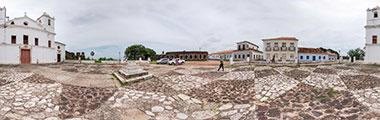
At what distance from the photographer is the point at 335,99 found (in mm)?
11961

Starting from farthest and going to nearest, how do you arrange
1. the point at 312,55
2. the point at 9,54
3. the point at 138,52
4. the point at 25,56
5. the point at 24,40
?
the point at 138,52 → the point at 312,55 → the point at 25,56 → the point at 24,40 → the point at 9,54

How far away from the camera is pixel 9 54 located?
38.0 metres

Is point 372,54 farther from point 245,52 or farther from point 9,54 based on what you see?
point 9,54

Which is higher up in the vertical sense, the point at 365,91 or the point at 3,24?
the point at 3,24

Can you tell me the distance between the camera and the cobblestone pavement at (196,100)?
1067 centimetres

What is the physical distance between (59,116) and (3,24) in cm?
3281

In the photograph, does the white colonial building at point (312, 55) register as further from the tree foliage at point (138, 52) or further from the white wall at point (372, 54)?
the tree foliage at point (138, 52)

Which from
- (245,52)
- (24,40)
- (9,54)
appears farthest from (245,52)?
(9,54)

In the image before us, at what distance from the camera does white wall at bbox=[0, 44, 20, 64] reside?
37719 mm

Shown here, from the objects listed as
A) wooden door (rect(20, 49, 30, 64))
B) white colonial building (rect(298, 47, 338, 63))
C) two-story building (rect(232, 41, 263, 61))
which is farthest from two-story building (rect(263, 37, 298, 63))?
wooden door (rect(20, 49, 30, 64))

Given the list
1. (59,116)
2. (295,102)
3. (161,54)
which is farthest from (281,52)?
(59,116)

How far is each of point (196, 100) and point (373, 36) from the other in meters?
33.5

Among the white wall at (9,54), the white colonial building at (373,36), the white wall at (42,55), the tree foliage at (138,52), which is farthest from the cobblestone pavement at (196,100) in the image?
the tree foliage at (138,52)

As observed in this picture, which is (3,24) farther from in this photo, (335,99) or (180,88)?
(335,99)
